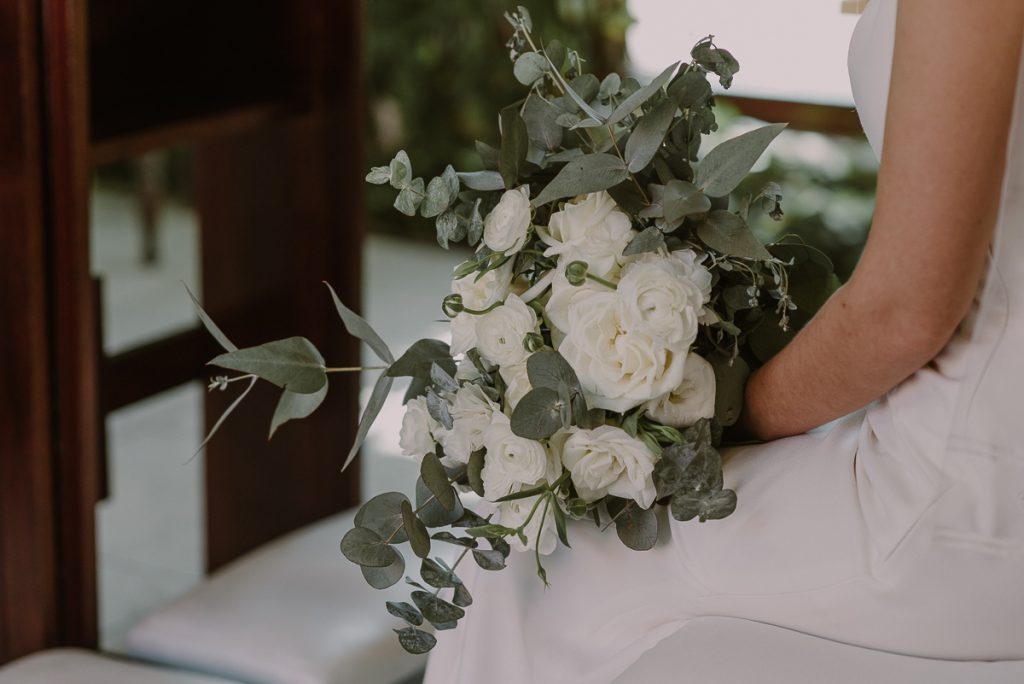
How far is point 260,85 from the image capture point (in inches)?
91.1

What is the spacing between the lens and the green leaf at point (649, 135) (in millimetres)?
1063

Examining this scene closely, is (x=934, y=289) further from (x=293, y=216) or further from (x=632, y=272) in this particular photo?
(x=293, y=216)

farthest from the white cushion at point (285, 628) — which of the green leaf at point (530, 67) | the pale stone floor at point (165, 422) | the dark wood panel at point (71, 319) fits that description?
the green leaf at point (530, 67)

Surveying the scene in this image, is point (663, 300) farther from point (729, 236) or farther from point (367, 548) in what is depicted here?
point (367, 548)

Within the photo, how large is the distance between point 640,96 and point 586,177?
0.25 ft

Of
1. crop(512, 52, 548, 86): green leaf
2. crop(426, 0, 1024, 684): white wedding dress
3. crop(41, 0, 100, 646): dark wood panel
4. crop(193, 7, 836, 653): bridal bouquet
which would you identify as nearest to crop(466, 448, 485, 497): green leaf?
crop(193, 7, 836, 653): bridal bouquet

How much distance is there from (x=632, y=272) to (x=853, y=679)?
1.19 ft

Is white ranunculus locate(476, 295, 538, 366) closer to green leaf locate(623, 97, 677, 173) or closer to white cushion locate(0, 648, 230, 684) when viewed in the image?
green leaf locate(623, 97, 677, 173)

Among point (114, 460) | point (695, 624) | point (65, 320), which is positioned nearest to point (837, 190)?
point (114, 460)

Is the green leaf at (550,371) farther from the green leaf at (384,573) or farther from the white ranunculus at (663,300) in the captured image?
the green leaf at (384,573)

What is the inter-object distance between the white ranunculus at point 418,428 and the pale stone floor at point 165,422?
1154mm

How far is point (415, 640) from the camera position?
3.73ft

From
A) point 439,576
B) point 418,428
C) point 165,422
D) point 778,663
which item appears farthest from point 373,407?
point 165,422

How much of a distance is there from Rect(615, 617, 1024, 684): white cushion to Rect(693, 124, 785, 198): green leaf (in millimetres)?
360
